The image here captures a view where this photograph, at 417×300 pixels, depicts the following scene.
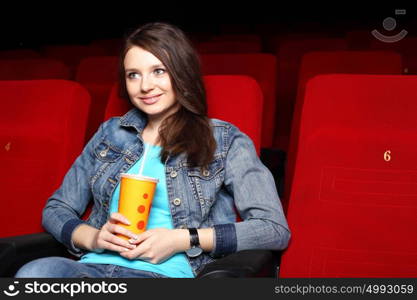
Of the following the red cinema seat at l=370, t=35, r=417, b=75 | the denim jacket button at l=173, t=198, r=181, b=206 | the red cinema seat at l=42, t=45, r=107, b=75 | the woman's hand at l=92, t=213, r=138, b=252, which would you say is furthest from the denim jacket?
the red cinema seat at l=42, t=45, r=107, b=75

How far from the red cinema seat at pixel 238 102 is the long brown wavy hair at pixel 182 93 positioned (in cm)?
6

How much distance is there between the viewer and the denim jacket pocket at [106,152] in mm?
873

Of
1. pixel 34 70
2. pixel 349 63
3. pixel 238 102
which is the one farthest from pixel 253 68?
pixel 34 70

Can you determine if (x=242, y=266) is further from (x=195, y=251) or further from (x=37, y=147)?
(x=37, y=147)

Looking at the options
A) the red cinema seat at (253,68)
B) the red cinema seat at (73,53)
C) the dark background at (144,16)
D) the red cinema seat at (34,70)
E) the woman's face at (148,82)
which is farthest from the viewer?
the dark background at (144,16)

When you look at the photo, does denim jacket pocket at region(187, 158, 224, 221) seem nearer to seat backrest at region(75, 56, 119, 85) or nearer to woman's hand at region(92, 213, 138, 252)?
Result: woman's hand at region(92, 213, 138, 252)

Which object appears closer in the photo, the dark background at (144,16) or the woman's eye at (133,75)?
the woman's eye at (133,75)

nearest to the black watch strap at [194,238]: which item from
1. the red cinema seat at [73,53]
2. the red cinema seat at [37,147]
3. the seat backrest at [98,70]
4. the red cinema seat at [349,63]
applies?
the red cinema seat at [37,147]

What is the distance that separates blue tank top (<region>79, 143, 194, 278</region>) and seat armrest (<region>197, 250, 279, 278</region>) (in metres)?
0.09

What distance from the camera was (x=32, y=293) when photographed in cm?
63

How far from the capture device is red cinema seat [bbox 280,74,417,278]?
79 centimetres

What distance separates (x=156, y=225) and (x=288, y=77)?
3.17 feet

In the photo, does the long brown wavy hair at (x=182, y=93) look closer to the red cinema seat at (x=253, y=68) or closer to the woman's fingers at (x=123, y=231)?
the woman's fingers at (x=123, y=231)

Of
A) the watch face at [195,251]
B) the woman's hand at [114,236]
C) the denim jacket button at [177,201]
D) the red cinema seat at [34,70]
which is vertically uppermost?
the red cinema seat at [34,70]
